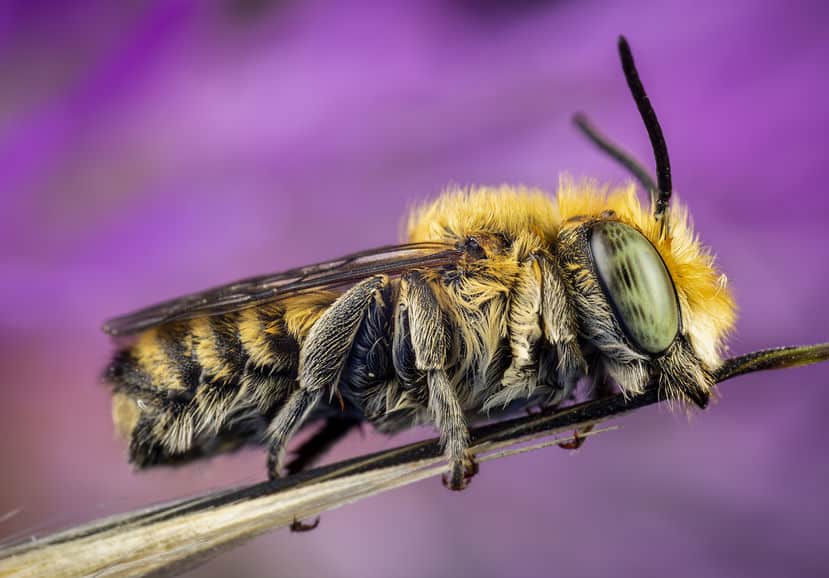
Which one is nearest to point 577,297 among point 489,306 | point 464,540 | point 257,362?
point 489,306

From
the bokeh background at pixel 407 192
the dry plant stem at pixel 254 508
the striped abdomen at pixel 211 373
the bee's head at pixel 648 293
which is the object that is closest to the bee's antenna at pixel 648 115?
the bee's head at pixel 648 293

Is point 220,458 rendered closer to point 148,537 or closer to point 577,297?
Result: point 148,537

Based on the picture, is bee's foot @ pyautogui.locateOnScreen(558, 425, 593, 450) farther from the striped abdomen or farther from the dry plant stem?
the striped abdomen

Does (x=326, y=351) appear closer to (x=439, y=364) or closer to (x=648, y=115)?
(x=439, y=364)

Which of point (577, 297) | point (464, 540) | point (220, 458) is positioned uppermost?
point (577, 297)

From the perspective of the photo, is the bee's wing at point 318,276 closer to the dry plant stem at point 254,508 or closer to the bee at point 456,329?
the bee at point 456,329

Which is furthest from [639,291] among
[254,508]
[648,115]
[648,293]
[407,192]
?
[407,192]
